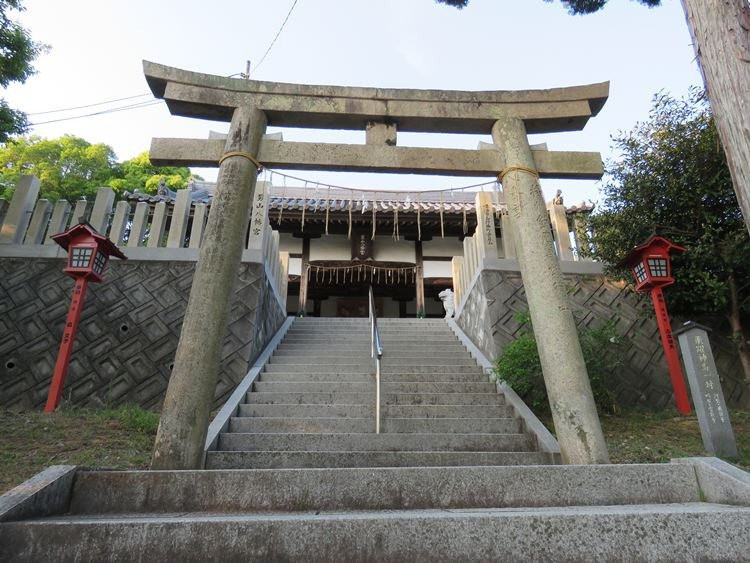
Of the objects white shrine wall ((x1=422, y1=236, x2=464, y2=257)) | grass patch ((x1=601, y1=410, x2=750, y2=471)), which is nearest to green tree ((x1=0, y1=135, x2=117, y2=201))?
white shrine wall ((x1=422, y1=236, x2=464, y2=257))

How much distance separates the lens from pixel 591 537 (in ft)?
6.20

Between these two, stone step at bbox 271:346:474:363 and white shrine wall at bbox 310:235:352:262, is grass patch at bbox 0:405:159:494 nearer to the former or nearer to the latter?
stone step at bbox 271:346:474:363

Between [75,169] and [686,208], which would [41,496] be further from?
[75,169]

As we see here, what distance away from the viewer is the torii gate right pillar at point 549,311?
321 centimetres

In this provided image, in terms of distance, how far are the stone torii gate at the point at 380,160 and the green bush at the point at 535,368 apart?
159cm

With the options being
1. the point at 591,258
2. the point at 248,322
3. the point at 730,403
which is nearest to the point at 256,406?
the point at 248,322

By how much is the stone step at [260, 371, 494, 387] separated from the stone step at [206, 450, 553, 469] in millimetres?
1909

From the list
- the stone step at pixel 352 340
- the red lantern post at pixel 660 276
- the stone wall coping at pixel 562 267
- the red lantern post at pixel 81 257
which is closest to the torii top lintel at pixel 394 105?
the red lantern post at pixel 660 276

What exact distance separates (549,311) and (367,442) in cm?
219

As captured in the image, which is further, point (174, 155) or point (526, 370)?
point (526, 370)

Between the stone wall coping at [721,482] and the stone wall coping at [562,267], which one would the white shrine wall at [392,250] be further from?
the stone wall coping at [721,482]

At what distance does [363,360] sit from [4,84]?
8054 millimetres

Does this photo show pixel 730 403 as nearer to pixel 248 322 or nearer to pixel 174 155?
pixel 248 322

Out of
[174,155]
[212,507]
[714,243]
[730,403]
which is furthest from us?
[730,403]
